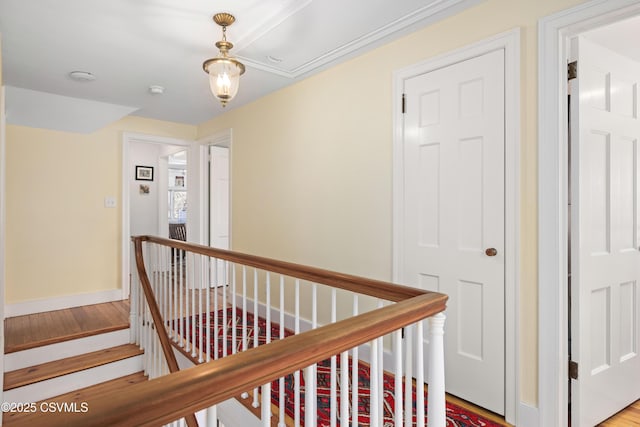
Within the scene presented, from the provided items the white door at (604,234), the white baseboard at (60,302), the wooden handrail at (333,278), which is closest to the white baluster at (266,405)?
the wooden handrail at (333,278)

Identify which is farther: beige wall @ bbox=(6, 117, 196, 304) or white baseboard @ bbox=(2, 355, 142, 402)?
beige wall @ bbox=(6, 117, 196, 304)

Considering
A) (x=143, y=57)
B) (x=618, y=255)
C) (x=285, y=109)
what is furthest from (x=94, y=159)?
(x=618, y=255)

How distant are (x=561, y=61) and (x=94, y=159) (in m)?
4.47

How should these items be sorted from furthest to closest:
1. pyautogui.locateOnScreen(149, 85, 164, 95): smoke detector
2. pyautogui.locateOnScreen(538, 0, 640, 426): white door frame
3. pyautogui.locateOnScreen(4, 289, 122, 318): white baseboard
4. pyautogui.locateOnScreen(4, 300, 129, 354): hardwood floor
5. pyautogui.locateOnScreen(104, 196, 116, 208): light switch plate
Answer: pyautogui.locateOnScreen(104, 196, 116, 208): light switch plate, pyautogui.locateOnScreen(4, 289, 122, 318): white baseboard, pyautogui.locateOnScreen(149, 85, 164, 95): smoke detector, pyautogui.locateOnScreen(4, 300, 129, 354): hardwood floor, pyautogui.locateOnScreen(538, 0, 640, 426): white door frame

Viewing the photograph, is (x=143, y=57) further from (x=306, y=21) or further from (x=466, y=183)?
(x=466, y=183)

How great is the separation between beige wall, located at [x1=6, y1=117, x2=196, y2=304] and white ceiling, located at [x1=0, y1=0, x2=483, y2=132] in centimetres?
37

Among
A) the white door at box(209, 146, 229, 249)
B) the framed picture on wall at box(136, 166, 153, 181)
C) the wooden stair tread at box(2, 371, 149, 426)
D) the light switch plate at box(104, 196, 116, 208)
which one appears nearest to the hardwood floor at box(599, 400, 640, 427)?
the wooden stair tread at box(2, 371, 149, 426)

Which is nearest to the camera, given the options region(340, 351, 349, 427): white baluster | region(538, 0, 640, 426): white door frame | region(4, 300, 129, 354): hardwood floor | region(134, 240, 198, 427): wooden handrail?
region(340, 351, 349, 427): white baluster

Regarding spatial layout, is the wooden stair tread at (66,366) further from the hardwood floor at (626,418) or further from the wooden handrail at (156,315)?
the hardwood floor at (626,418)

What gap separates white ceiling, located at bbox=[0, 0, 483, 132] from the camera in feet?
6.76

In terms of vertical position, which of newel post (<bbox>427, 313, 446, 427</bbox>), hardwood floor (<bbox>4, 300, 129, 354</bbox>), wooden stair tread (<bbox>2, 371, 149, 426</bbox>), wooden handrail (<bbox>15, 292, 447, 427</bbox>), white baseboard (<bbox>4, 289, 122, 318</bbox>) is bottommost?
wooden stair tread (<bbox>2, 371, 149, 426</bbox>)

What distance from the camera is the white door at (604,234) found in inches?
70.2

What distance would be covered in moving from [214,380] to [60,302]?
422 cm

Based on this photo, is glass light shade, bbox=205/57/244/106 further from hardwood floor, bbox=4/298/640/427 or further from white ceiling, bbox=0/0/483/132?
hardwood floor, bbox=4/298/640/427
